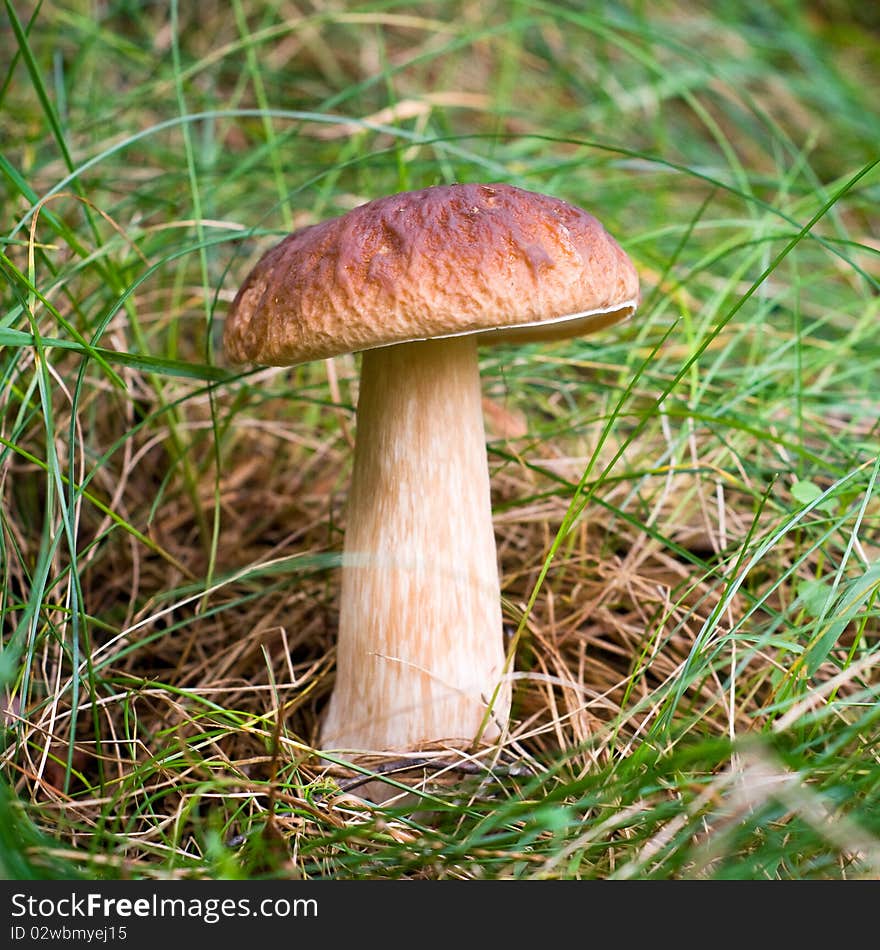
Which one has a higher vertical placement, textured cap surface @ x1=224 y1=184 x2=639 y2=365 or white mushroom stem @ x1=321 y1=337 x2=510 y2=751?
textured cap surface @ x1=224 y1=184 x2=639 y2=365

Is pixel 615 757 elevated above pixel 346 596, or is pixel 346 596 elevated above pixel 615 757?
pixel 346 596

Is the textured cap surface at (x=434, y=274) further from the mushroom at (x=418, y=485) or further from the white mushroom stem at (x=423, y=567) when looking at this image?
the white mushroom stem at (x=423, y=567)

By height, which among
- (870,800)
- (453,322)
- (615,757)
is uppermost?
(453,322)

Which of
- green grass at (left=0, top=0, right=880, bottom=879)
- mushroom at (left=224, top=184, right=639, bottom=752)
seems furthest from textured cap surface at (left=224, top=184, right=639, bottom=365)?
green grass at (left=0, top=0, right=880, bottom=879)

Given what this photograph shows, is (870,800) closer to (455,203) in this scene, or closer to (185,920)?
(185,920)

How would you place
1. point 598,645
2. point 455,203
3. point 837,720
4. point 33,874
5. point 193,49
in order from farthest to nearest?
point 193,49 < point 598,645 < point 837,720 < point 455,203 < point 33,874

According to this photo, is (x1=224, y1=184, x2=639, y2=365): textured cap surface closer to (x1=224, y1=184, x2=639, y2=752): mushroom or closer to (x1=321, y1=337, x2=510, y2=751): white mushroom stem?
(x1=224, y1=184, x2=639, y2=752): mushroom

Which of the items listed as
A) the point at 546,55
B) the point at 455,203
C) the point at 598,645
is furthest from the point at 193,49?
the point at 598,645

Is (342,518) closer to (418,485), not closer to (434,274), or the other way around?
(418,485)

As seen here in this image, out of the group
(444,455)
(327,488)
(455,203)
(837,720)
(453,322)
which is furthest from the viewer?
(327,488)
